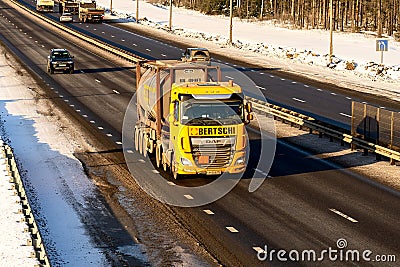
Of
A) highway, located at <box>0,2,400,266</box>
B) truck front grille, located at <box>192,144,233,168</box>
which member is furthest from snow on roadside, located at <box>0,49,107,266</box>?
truck front grille, located at <box>192,144,233,168</box>

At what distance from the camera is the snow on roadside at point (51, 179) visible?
1767cm

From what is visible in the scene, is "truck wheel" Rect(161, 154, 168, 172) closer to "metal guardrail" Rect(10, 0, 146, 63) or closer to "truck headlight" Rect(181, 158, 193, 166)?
"truck headlight" Rect(181, 158, 193, 166)

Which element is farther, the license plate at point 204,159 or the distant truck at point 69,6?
the distant truck at point 69,6

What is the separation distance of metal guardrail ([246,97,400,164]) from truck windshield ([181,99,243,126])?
6283 mm

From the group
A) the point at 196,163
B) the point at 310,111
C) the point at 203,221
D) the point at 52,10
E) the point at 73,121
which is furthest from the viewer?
the point at 52,10

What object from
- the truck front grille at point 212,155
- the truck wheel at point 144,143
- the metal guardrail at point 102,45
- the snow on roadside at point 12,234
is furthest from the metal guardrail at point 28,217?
the metal guardrail at point 102,45

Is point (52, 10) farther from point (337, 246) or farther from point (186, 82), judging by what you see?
point (337, 246)

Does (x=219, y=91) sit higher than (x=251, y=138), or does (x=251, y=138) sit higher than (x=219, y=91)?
(x=219, y=91)

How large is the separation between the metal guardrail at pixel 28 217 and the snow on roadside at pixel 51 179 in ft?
1.14

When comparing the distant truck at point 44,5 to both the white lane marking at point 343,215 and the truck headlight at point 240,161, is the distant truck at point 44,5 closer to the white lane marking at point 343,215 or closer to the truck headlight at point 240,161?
the truck headlight at point 240,161

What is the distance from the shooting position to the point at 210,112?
2336 centimetres

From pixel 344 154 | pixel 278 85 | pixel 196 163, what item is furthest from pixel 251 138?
pixel 278 85

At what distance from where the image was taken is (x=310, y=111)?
39844mm

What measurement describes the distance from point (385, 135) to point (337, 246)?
1172 cm
